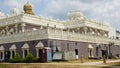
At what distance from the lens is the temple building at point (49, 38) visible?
147 feet

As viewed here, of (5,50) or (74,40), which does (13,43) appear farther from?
(74,40)

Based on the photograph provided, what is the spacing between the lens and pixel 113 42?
2463 inches

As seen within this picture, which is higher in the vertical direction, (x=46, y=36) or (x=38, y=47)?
(x=46, y=36)

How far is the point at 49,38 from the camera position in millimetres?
43188

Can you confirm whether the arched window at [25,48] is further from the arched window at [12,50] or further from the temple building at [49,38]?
the arched window at [12,50]

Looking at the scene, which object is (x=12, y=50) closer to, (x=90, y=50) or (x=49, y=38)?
(x=49, y=38)

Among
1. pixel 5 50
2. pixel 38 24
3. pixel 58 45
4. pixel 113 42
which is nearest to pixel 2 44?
pixel 5 50

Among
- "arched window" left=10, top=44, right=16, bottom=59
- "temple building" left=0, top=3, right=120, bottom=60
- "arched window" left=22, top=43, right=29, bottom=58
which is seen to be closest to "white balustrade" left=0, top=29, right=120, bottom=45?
"temple building" left=0, top=3, right=120, bottom=60

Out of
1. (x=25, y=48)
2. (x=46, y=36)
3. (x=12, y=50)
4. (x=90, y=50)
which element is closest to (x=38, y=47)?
(x=46, y=36)

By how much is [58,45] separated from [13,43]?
34.4 feet

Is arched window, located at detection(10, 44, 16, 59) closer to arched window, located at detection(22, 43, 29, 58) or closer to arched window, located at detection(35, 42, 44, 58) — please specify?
arched window, located at detection(22, 43, 29, 58)

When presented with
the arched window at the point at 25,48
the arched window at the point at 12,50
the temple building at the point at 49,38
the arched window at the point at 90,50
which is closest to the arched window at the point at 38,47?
the temple building at the point at 49,38

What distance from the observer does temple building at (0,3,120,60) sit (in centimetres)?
4479

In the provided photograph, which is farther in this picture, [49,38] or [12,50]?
[12,50]
